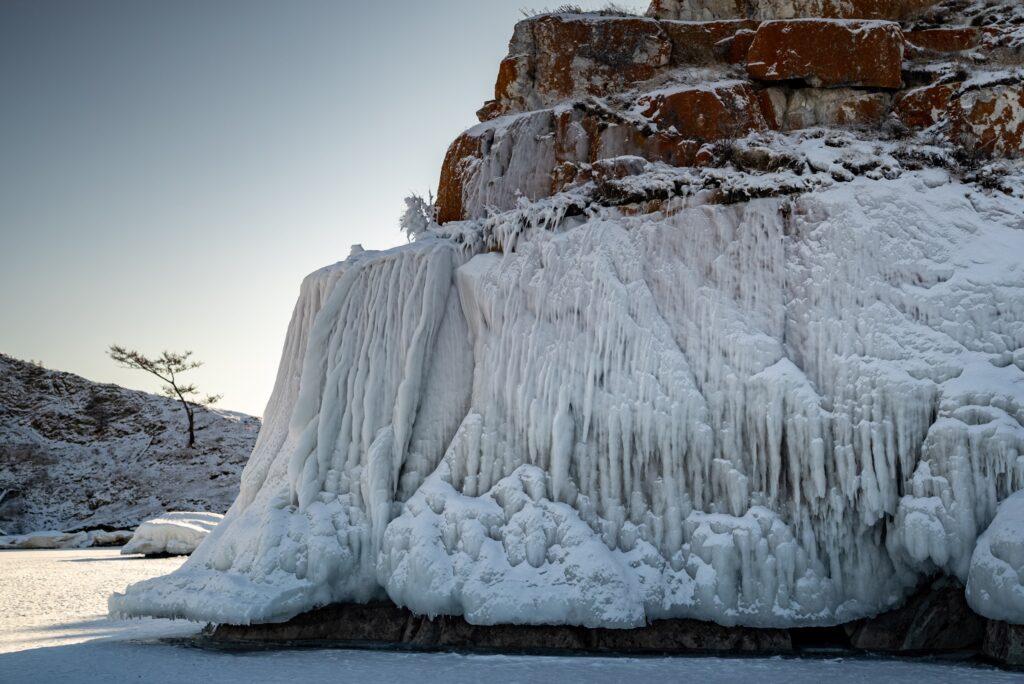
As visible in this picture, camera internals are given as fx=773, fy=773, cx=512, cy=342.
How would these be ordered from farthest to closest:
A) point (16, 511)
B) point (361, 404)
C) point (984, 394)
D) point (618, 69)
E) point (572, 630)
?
point (16, 511)
point (618, 69)
point (361, 404)
point (572, 630)
point (984, 394)

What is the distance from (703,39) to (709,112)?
63.1 inches

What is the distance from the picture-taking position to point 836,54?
8.96 metres

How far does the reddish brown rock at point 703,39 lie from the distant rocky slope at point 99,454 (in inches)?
994

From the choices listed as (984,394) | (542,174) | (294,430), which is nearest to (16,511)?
(294,430)

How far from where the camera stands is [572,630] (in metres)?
6.77

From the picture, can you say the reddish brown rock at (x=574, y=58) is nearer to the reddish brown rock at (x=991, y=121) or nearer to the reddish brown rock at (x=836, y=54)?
the reddish brown rock at (x=836, y=54)

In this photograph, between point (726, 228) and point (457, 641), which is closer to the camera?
point (457, 641)

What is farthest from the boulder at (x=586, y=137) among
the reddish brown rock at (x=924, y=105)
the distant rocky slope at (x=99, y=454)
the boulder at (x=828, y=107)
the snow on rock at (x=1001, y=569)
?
the distant rocky slope at (x=99, y=454)

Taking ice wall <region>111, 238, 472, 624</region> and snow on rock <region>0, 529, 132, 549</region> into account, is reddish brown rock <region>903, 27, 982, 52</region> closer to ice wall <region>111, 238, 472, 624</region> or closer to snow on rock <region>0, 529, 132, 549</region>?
ice wall <region>111, 238, 472, 624</region>

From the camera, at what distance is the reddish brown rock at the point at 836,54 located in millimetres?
8914

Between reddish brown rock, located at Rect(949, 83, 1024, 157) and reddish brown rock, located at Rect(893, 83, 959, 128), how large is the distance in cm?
17

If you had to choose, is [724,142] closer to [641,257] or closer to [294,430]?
[641,257]

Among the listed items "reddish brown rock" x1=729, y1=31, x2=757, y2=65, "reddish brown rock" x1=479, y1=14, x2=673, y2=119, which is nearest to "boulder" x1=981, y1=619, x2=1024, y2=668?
"reddish brown rock" x1=729, y1=31, x2=757, y2=65

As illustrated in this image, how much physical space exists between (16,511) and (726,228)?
29693 mm
